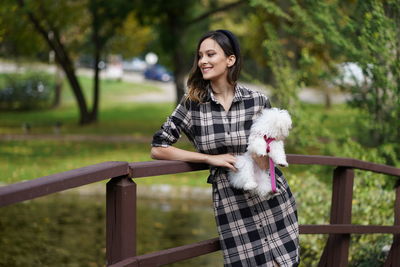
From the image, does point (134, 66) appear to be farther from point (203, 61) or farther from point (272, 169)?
point (272, 169)

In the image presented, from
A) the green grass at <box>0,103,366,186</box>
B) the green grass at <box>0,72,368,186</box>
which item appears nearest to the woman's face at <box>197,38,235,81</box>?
the green grass at <box>0,72,368,186</box>

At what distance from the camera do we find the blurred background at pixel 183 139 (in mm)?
7293

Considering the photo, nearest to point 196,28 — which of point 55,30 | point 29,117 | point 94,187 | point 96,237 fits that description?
point 55,30

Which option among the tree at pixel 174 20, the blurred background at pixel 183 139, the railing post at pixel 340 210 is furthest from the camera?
the tree at pixel 174 20

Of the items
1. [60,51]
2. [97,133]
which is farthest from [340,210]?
[60,51]

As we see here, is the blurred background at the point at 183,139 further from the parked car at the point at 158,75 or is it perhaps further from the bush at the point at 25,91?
the parked car at the point at 158,75

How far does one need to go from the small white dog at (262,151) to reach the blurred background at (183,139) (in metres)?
2.74

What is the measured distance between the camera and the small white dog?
11.9ft

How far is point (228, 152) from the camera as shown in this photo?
379 centimetres

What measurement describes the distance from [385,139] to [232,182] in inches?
183

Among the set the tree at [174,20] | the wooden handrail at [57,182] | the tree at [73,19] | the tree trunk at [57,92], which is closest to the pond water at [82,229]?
the wooden handrail at [57,182]

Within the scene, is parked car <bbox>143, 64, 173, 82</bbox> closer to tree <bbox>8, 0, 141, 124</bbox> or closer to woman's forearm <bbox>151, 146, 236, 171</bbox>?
tree <bbox>8, 0, 141, 124</bbox>

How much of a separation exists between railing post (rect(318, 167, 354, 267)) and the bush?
91.1ft

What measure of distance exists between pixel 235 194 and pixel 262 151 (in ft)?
0.95
